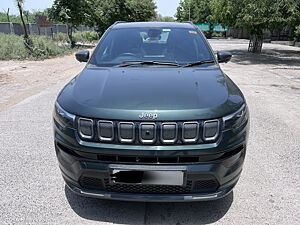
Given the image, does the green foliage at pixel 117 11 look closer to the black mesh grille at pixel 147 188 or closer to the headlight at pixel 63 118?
the headlight at pixel 63 118

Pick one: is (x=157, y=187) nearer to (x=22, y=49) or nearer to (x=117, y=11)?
(x=22, y=49)

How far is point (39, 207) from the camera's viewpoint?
103 inches

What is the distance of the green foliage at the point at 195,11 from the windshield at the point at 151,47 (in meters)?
52.3

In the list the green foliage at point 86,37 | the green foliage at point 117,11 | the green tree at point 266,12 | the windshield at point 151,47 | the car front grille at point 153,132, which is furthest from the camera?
the green foliage at point 117,11

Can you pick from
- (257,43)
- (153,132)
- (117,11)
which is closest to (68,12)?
(117,11)

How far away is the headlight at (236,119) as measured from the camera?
6.99 feet

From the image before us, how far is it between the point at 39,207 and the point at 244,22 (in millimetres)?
15231

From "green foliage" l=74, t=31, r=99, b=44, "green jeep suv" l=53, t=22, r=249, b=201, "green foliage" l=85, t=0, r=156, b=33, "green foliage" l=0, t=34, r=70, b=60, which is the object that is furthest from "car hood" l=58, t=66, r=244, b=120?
"green foliage" l=85, t=0, r=156, b=33

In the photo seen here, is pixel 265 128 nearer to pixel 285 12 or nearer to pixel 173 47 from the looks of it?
pixel 173 47

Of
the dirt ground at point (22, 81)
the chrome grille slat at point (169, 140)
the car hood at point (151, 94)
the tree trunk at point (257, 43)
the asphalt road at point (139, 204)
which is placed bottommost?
the dirt ground at point (22, 81)

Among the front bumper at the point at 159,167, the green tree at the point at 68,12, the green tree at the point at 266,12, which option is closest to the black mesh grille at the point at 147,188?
the front bumper at the point at 159,167

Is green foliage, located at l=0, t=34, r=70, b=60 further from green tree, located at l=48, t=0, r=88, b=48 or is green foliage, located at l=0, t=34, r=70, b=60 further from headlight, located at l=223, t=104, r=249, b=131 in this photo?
headlight, located at l=223, t=104, r=249, b=131

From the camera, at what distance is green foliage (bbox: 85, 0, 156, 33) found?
106ft

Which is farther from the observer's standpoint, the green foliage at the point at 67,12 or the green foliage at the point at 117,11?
the green foliage at the point at 117,11
